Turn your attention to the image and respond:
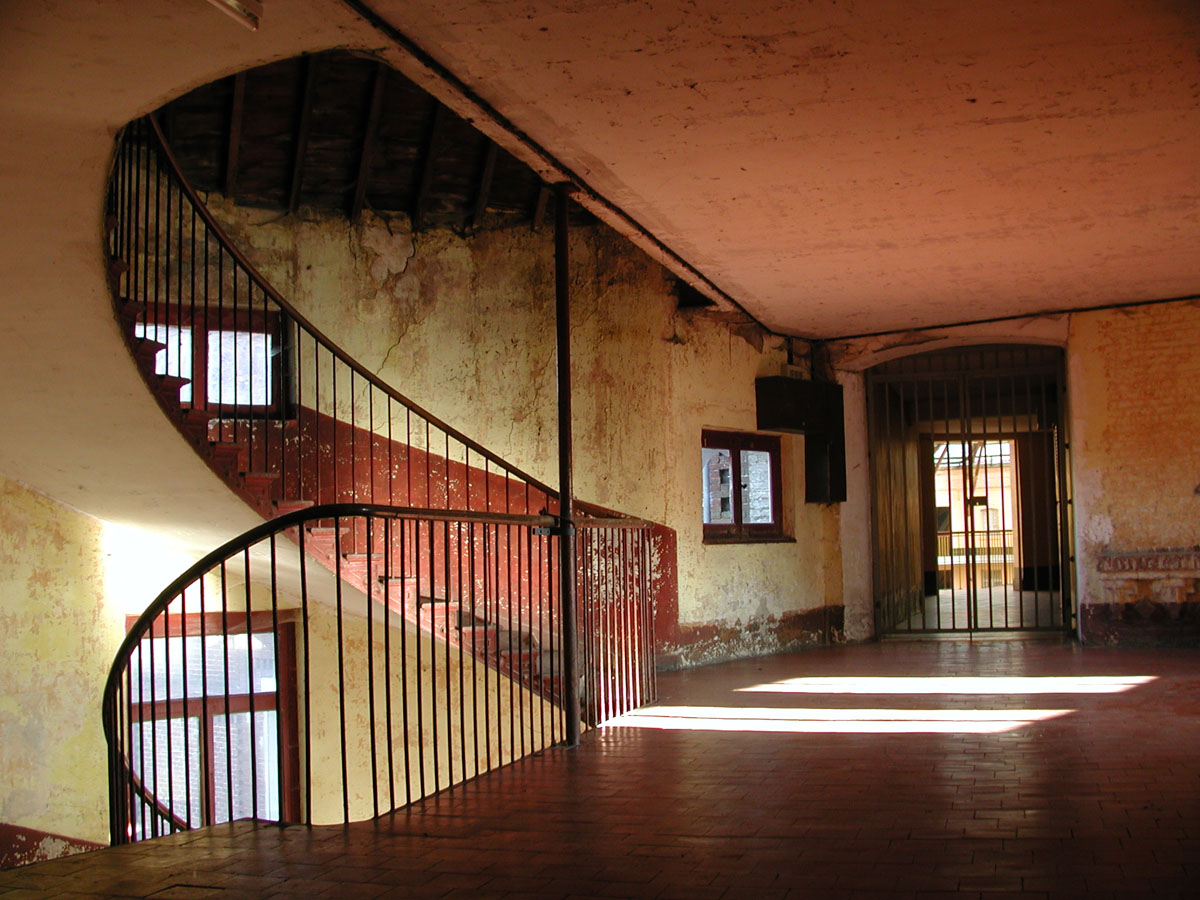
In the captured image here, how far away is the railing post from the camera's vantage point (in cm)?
520

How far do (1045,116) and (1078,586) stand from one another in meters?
5.26

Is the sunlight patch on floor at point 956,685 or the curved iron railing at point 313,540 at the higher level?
the curved iron railing at point 313,540

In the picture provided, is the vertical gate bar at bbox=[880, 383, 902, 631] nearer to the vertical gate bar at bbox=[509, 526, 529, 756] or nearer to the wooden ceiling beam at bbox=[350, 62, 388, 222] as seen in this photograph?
the vertical gate bar at bbox=[509, 526, 529, 756]

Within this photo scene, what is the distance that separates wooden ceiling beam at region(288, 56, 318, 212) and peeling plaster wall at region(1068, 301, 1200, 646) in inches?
240

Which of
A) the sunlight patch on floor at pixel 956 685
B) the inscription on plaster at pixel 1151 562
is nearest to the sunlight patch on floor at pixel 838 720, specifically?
the sunlight patch on floor at pixel 956 685

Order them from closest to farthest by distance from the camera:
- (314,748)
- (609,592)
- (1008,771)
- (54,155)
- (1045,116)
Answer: (54,155) < (1008,771) < (1045,116) < (609,592) < (314,748)

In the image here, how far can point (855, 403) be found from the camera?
995 cm

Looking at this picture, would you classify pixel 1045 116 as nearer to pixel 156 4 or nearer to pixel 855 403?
pixel 156 4

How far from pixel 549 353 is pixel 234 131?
2.72 metres

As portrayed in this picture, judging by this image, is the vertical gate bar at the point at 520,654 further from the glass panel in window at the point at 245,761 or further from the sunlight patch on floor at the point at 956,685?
the glass panel in window at the point at 245,761

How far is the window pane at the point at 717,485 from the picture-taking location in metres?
8.92

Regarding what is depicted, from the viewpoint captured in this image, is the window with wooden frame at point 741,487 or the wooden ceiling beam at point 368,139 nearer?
the wooden ceiling beam at point 368,139

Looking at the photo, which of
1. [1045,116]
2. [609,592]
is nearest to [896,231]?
[1045,116]

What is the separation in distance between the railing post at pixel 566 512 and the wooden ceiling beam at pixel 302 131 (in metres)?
1.95
